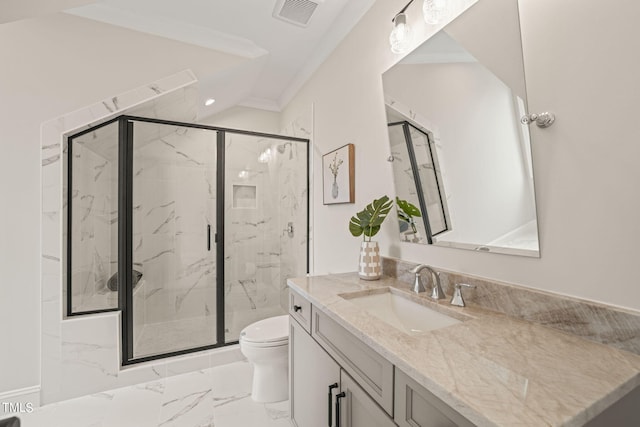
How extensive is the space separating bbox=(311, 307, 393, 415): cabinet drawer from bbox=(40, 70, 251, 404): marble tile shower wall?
65.9 inches

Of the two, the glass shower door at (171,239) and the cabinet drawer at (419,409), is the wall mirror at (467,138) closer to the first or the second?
the cabinet drawer at (419,409)

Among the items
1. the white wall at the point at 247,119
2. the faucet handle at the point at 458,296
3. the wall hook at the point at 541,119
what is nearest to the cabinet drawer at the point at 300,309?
the faucet handle at the point at 458,296

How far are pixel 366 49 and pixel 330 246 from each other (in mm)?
1423

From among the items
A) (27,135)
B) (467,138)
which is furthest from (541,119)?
(27,135)

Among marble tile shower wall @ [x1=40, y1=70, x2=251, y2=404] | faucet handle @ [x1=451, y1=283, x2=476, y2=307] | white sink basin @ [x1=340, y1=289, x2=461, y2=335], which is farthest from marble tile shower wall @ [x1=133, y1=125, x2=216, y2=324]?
faucet handle @ [x1=451, y1=283, x2=476, y2=307]

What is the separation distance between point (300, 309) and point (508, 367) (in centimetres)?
92

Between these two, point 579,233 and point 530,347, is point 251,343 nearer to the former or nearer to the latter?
point 530,347

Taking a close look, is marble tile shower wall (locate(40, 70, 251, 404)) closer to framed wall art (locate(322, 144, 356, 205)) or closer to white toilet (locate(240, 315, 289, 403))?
white toilet (locate(240, 315, 289, 403))

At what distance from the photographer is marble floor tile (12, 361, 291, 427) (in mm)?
1627

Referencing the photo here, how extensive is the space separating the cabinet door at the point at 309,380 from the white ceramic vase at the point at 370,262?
0.45m

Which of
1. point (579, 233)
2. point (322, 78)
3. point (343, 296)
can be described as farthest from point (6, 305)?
point (579, 233)

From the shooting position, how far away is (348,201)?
1.96m

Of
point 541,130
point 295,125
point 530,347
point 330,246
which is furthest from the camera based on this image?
point 295,125

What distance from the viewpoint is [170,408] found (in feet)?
5.73
